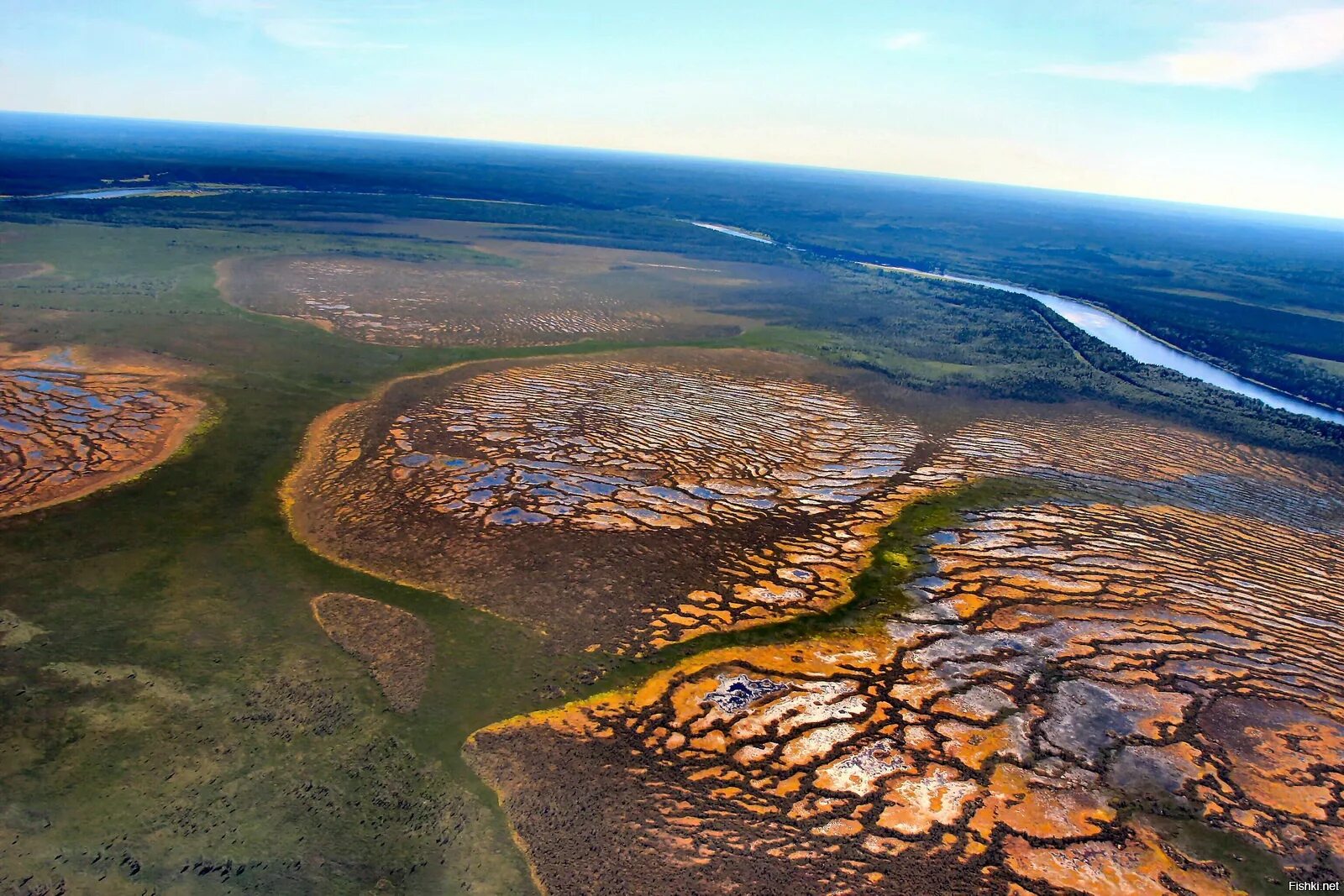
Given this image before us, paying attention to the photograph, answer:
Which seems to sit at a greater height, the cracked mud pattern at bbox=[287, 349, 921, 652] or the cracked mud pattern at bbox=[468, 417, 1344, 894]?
the cracked mud pattern at bbox=[287, 349, 921, 652]

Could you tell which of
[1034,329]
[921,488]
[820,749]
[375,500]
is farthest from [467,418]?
[1034,329]

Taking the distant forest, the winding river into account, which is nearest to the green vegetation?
the winding river

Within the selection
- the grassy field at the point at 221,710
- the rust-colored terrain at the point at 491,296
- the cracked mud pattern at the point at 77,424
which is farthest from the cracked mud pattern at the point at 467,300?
the grassy field at the point at 221,710

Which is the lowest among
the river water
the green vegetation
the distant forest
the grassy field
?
the grassy field

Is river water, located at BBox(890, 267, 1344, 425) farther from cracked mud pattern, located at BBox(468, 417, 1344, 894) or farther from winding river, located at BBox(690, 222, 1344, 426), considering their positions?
cracked mud pattern, located at BBox(468, 417, 1344, 894)

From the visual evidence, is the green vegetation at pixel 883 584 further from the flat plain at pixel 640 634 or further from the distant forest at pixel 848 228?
the distant forest at pixel 848 228

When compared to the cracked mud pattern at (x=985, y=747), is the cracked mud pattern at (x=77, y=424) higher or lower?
higher

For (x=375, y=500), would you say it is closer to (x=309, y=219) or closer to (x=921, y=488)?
(x=921, y=488)
